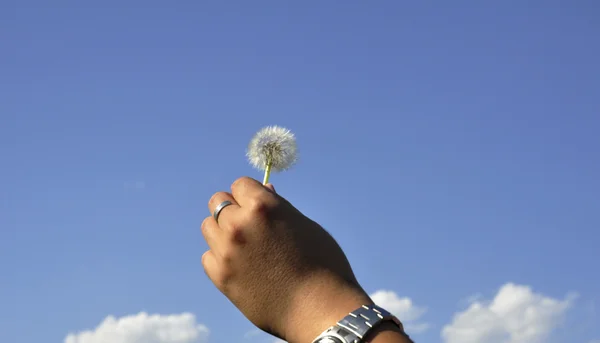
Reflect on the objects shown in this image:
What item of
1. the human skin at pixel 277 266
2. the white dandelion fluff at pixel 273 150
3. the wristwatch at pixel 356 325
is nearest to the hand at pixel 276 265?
the human skin at pixel 277 266

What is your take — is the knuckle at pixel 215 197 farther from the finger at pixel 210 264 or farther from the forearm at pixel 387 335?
the forearm at pixel 387 335

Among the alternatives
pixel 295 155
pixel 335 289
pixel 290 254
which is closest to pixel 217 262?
pixel 290 254

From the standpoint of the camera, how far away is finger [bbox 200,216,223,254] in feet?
11.0

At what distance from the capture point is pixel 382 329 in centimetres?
277

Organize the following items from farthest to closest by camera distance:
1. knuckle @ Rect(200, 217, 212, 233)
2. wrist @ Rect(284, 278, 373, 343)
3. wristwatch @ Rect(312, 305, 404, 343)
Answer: knuckle @ Rect(200, 217, 212, 233) < wrist @ Rect(284, 278, 373, 343) < wristwatch @ Rect(312, 305, 404, 343)

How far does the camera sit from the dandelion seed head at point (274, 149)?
5.01 meters

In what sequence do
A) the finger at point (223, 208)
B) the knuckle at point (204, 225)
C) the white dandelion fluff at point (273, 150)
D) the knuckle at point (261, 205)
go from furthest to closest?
1. the white dandelion fluff at point (273, 150)
2. the knuckle at point (204, 225)
3. the finger at point (223, 208)
4. the knuckle at point (261, 205)

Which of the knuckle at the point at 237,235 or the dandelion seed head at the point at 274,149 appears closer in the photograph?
the knuckle at the point at 237,235

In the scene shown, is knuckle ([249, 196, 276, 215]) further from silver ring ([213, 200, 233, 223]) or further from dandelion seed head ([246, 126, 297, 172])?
dandelion seed head ([246, 126, 297, 172])

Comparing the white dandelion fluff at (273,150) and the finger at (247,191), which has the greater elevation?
the white dandelion fluff at (273,150)

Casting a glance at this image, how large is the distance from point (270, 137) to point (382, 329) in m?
2.59

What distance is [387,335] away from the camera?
9.04 ft

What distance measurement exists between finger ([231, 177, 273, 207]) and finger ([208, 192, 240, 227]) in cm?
4

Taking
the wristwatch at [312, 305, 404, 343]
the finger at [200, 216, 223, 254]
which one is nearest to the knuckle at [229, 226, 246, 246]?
the finger at [200, 216, 223, 254]
